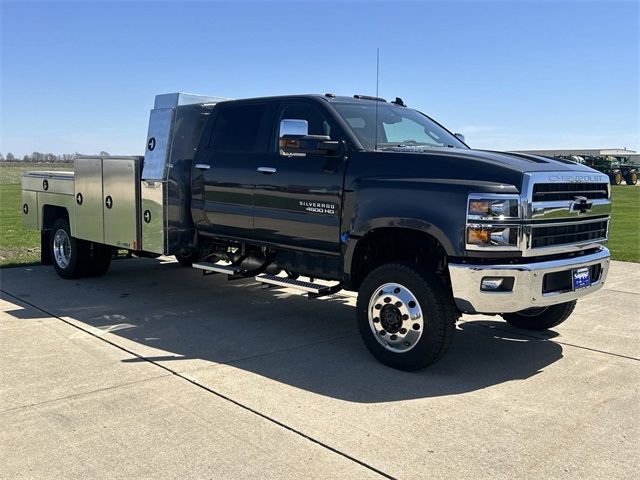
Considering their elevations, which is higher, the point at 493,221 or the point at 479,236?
the point at 493,221

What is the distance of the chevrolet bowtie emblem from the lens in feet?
16.9

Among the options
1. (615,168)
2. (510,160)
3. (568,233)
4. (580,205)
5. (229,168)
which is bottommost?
(568,233)

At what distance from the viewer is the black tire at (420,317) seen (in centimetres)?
496

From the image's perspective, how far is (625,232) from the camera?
635 inches

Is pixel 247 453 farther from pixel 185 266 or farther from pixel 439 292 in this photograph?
pixel 185 266

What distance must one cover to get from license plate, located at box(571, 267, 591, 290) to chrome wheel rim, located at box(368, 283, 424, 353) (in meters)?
1.27

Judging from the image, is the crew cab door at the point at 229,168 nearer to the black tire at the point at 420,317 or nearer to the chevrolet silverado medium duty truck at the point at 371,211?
the chevrolet silverado medium duty truck at the point at 371,211

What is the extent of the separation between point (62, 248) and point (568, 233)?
7.03 meters

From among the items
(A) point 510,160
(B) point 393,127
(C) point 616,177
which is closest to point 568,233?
(A) point 510,160

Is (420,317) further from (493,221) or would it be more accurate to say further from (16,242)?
(16,242)

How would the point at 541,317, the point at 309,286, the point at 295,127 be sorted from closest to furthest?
the point at 295,127, the point at 309,286, the point at 541,317

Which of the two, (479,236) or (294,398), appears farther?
(479,236)

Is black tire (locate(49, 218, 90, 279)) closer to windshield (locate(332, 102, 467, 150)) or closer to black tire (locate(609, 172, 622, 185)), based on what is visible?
windshield (locate(332, 102, 467, 150))

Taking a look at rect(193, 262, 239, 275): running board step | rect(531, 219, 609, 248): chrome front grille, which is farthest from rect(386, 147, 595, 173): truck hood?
rect(193, 262, 239, 275): running board step
